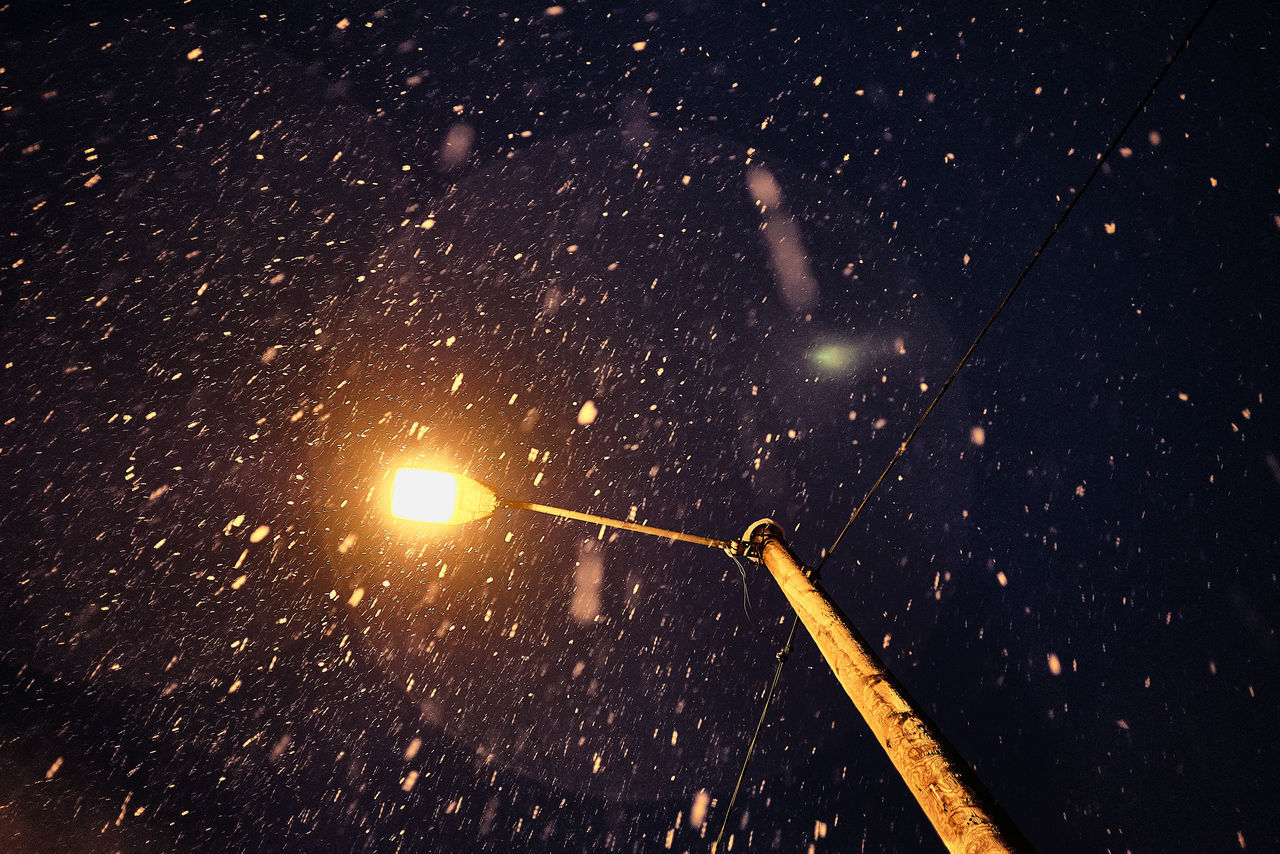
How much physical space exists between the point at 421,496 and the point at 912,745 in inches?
110

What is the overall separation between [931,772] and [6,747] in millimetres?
26090

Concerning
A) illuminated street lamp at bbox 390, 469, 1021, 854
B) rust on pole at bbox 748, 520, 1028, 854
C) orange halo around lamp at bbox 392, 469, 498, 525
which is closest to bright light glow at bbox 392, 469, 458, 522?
orange halo around lamp at bbox 392, 469, 498, 525

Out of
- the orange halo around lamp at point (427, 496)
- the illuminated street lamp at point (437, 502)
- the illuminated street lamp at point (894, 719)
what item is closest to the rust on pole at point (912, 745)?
the illuminated street lamp at point (894, 719)

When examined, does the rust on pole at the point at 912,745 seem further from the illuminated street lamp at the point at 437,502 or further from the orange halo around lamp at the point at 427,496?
the orange halo around lamp at the point at 427,496

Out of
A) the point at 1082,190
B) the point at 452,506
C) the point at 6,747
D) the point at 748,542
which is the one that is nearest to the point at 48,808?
the point at 6,747

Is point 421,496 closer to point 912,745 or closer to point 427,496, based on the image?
point 427,496

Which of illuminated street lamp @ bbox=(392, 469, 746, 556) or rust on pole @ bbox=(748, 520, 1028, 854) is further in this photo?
illuminated street lamp @ bbox=(392, 469, 746, 556)

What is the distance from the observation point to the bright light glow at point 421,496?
3406mm

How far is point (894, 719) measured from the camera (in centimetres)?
171

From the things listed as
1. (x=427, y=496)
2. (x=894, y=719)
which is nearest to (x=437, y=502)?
(x=427, y=496)

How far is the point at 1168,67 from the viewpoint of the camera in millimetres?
2443

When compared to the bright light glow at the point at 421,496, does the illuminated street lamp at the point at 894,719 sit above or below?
above

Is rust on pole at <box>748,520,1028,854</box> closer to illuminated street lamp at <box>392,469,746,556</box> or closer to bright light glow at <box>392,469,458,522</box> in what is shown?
illuminated street lamp at <box>392,469,746,556</box>

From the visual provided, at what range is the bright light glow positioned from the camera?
3.41m
